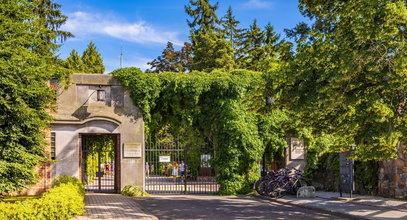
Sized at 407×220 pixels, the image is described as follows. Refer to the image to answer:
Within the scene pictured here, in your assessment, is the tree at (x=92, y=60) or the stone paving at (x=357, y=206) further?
the tree at (x=92, y=60)

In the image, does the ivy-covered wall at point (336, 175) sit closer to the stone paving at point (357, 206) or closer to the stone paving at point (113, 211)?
the stone paving at point (357, 206)

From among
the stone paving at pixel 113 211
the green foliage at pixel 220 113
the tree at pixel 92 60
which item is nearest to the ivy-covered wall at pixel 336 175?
the green foliage at pixel 220 113

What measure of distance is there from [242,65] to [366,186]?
95.2 ft

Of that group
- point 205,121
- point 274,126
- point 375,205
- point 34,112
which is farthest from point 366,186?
point 34,112

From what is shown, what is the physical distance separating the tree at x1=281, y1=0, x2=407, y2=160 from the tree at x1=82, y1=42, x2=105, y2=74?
35506mm

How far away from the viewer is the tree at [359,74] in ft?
28.2

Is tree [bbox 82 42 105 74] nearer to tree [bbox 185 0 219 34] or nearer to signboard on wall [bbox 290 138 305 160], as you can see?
tree [bbox 185 0 219 34]

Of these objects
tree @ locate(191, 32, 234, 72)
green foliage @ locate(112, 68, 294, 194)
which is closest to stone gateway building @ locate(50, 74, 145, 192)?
green foliage @ locate(112, 68, 294, 194)

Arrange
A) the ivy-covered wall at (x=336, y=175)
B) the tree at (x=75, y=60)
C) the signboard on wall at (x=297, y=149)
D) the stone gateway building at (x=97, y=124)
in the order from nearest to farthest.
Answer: the ivy-covered wall at (x=336, y=175)
the stone gateway building at (x=97, y=124)
the signboard on wall at (x=297, y=149)
the tree at (x=75, y=60)

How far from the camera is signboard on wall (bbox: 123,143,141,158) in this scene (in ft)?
59.9

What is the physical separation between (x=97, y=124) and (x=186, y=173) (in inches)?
305

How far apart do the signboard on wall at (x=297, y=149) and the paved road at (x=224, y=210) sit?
4.77 meters

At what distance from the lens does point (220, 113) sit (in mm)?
19156

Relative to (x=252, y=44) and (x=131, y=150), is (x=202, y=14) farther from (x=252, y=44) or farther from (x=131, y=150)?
(x=131, y=150)
